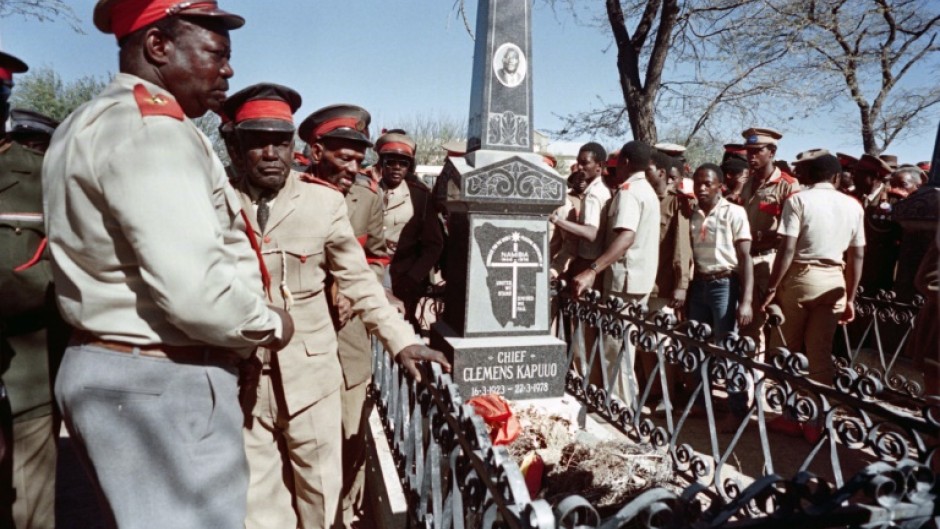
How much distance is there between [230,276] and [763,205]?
5.64 meters

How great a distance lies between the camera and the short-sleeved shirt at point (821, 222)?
4.70m

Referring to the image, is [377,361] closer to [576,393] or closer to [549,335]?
[549,335]

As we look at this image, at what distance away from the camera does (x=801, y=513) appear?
1448mm

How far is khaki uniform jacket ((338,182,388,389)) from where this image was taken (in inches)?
133

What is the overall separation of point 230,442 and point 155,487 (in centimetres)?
23

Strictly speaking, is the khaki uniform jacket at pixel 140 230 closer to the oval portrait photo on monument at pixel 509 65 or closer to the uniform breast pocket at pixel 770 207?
the oval portrait photo on monument at pixel 509 65

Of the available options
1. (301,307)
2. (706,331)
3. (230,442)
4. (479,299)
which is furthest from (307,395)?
(706,331)

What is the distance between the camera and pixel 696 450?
15.2 ft

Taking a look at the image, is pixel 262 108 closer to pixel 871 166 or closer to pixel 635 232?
pixel 635 232

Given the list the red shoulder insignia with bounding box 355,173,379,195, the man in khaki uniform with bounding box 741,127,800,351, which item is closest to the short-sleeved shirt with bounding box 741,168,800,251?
the man in khaki uniform with bounding box 741,127,800,351

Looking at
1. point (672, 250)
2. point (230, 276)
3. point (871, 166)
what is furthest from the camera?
point (871, 166)

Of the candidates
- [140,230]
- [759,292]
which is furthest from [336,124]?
[759,292]

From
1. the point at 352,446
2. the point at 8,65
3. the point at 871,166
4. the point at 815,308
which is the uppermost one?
the point at 871,166

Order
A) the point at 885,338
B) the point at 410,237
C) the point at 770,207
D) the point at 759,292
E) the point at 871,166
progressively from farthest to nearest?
the point at 871,166 < the point at 885,338 < the point at 770,207 < the point at 759,292 < the point at 410,237
